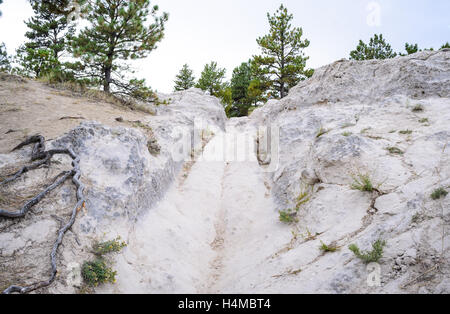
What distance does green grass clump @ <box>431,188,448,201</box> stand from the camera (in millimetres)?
4439

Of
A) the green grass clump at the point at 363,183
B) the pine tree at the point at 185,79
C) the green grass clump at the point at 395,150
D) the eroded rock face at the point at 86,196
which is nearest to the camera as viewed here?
the eroded rock face at the point at 86,196

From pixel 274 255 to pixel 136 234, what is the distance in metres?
→ 3.21

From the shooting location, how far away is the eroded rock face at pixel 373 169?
408 centimetres

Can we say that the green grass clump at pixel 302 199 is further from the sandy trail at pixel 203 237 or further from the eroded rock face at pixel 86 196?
the eroded rock face at pixel 86 196

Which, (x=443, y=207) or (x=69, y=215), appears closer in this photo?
(x=443, y=207)

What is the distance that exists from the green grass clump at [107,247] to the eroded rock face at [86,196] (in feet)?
0.47

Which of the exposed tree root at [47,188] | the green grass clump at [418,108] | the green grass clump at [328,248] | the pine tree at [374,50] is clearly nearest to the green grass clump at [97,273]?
the exposed tree root at [47,188]

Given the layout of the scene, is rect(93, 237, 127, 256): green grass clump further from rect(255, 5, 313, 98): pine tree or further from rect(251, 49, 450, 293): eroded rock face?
rect(255, 5, 313, 98): pine tree

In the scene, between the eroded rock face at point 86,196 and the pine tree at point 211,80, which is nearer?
the eroded rock face at point 86,196

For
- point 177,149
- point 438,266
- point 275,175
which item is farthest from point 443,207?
point 177,149

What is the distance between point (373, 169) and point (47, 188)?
7.38 meters

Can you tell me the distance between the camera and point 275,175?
9555 millimetres
